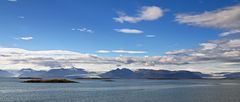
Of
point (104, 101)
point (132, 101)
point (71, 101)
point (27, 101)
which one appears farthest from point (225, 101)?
point (27, 101)

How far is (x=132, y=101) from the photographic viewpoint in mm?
67688

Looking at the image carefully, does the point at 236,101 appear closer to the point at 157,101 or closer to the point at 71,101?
the point at 157,101

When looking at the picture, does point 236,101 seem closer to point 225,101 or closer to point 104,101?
point 225,101

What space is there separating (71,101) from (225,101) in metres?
31.1

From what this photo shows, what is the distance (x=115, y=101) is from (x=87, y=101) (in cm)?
534

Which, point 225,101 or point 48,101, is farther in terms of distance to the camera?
point 225,101

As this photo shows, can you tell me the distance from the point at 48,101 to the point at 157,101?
21051 millimetres

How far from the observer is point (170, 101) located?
69.1 m

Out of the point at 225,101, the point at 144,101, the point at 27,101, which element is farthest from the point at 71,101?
the point at 225,101

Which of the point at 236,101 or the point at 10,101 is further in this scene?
the point at 236,101

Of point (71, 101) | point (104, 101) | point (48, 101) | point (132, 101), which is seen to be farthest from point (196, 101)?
point (48, 101)

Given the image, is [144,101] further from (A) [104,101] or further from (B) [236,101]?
(B) [236,101]

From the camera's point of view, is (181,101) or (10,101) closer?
(10,101)

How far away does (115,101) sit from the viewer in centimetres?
6681
